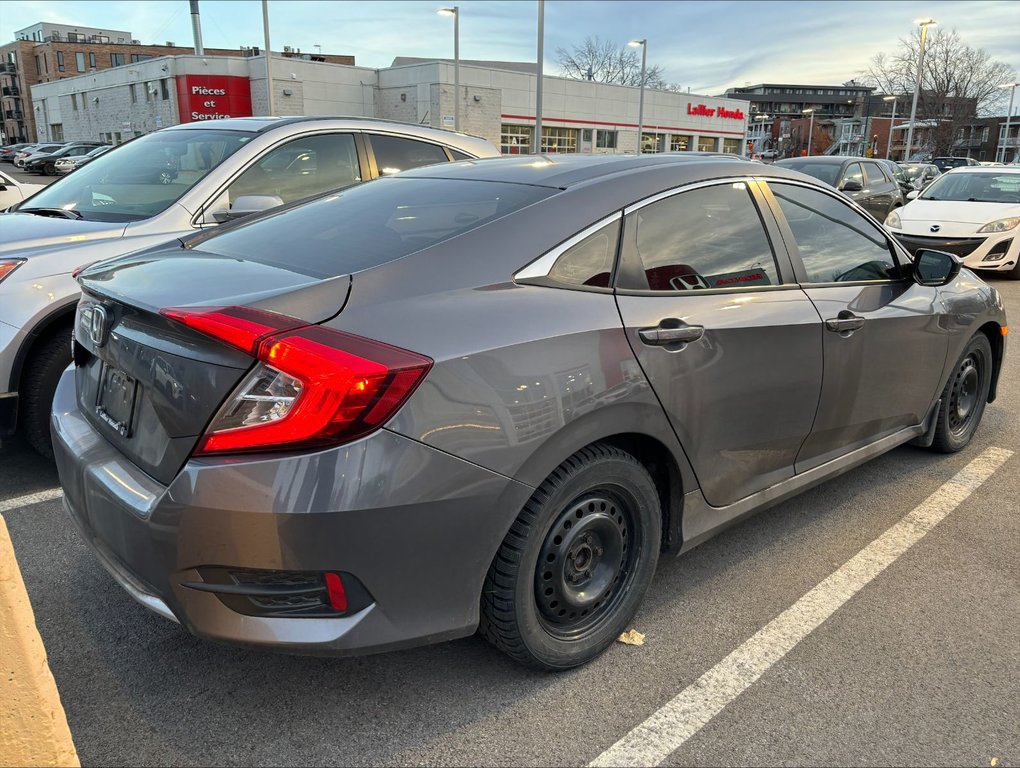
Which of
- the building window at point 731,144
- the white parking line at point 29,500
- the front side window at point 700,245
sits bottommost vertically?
the white parking line at point 29,500

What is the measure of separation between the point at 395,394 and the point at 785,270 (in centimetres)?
185

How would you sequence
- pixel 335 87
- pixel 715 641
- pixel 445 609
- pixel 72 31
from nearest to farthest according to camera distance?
1. pixel 445 609
2. pixel 715 641
3. pixel 335 87
4. pixel 72 31

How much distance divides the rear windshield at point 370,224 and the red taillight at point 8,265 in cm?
140

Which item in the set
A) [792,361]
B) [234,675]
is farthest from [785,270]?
[234,675]

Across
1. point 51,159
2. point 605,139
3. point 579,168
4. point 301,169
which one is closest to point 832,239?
point 579,168

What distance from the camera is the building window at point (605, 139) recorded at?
166 ft

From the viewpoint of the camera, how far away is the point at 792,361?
9.78 feet

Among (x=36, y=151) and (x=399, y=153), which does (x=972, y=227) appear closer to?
(x=399, y=153)

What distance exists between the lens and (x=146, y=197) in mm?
4582

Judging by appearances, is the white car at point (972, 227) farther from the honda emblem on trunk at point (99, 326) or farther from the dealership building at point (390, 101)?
the dealership building at point (390, 101)

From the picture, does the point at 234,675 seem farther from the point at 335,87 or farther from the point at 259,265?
the point at 335,87

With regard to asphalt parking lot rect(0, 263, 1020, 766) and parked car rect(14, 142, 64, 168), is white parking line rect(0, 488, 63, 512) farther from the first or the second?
parked car rect(14, 142, 64, 168)

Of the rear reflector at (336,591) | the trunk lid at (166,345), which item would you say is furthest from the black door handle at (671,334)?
the rear reflector at (336,591)

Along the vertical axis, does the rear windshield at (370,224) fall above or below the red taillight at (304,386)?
above
